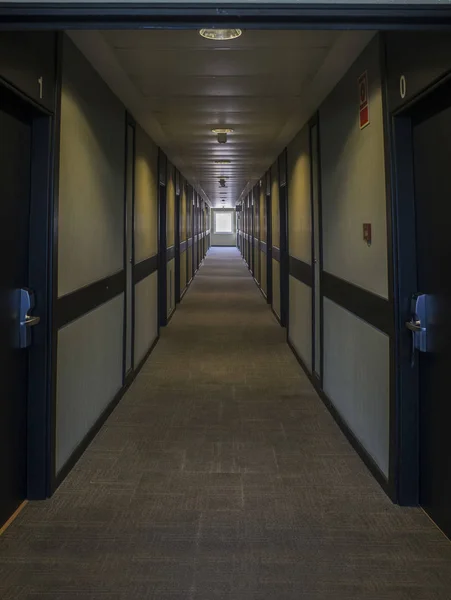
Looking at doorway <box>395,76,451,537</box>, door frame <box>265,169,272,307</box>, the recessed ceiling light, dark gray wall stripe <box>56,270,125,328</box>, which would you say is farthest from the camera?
door frame <box>265,169,272,307</box>

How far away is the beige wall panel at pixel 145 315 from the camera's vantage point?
493cm

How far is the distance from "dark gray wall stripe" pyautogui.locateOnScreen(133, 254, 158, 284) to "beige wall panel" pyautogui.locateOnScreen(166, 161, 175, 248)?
4.46ft

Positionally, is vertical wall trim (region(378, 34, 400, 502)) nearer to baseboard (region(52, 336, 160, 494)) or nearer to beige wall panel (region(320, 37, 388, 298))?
beige wall panel (region(320, 37, 388, 298))

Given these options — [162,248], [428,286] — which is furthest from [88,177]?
[162,248]

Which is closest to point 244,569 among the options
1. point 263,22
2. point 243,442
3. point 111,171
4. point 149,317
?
point 243,442

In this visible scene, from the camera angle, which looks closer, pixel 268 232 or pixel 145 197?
pixel 145 197

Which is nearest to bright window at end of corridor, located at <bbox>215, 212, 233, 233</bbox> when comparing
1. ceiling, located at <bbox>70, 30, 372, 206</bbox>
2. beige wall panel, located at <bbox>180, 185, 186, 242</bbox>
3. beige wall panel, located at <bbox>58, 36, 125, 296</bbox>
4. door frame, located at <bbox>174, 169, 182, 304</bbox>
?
beige wall panel, located at <bbox>180, 185, 186, 242</bbox>

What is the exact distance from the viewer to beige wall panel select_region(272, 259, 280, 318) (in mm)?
7563

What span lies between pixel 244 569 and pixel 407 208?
1.64 meters

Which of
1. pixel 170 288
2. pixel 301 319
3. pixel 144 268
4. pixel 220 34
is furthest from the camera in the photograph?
pixel 170 288

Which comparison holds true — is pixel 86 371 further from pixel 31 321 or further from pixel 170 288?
pixel 170 288

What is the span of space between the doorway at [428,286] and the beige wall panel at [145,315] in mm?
2941

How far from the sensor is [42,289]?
244cm

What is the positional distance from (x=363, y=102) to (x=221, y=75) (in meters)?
1.15
